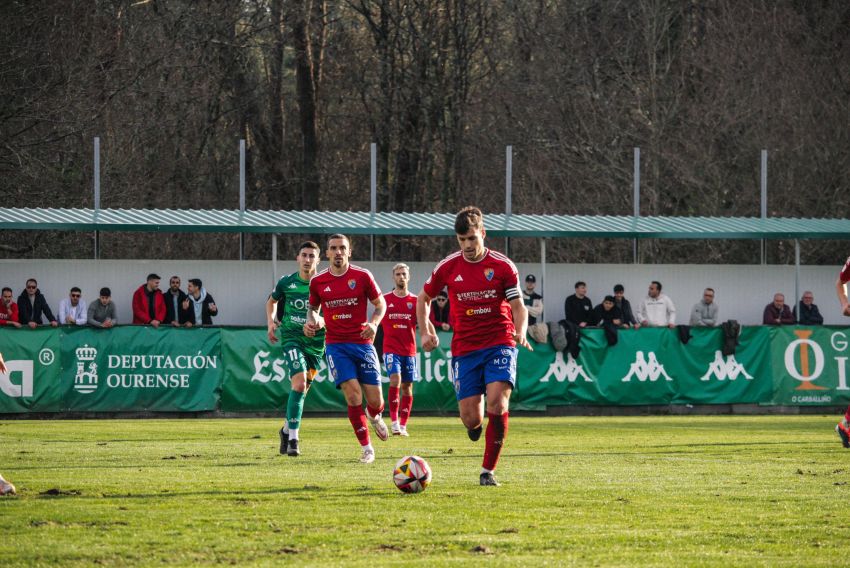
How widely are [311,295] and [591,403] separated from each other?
13092 mm

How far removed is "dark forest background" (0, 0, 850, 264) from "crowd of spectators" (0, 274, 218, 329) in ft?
26.4

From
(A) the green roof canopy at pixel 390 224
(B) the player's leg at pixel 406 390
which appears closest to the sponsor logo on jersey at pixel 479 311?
(B) the player's leg at pixel 406 390

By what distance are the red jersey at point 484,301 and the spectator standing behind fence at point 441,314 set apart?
13152 millimetres

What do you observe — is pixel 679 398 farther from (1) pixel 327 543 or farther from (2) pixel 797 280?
(1) pixel 327 543

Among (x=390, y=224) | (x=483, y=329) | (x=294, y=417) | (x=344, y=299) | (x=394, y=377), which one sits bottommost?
(x=294, y=417)

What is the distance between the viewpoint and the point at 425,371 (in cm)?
2484

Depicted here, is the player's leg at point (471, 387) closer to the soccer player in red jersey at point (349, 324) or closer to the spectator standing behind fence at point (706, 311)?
the soccer player in red jersey at point (349, 324)

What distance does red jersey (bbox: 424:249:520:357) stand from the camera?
35.6 feet

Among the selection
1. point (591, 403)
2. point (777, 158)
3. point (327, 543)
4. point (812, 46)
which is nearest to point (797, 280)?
point (591, 403)

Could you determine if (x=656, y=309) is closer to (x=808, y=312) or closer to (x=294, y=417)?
(x=808, y=312)

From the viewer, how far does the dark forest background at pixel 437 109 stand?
3456 centimetres

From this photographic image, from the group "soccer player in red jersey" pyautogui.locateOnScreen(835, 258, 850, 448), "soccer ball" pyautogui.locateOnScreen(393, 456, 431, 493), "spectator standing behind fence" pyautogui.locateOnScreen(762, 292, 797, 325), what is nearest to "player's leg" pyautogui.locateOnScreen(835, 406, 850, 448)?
"soccer player in red jersey" pyautogui.locateOnScreen(835, 258, 850, 448)

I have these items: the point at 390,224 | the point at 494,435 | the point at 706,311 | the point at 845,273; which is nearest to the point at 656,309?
the point at 706,311

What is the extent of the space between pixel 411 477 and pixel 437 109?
31.9 m
